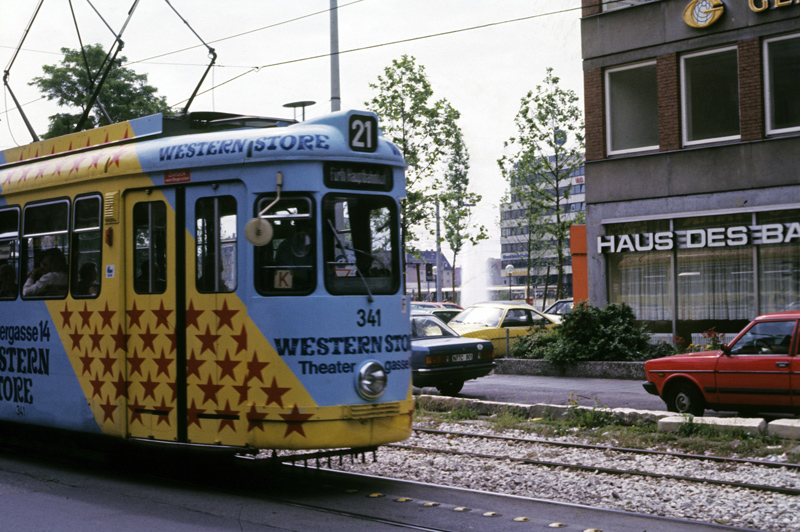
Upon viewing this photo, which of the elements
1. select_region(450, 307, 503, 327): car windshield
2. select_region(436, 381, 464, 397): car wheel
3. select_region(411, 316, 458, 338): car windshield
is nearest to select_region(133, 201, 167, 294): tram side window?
select_region(411, 316, 458, 338): car windshield

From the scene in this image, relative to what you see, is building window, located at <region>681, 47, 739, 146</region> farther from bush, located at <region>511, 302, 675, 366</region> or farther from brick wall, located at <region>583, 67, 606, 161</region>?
bush, located at <region>511, 302, 675, 366</region>

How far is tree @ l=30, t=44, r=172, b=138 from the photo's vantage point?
123 feet

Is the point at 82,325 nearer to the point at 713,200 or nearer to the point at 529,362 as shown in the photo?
the point at 529,362

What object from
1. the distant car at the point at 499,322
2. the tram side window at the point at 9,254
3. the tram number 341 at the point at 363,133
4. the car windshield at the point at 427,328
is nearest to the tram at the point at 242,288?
the tram number 341 at the point at 363,133

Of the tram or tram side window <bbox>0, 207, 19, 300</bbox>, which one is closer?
the tram

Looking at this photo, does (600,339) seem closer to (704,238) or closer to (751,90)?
(704,238)

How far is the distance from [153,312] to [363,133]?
8.26 feet

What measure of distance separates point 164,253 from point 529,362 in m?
12.8

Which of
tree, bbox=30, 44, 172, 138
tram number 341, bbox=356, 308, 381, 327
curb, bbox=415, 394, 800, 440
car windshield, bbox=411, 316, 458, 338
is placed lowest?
curb, bbox=415, 394, 800, 440

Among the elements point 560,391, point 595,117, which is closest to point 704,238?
point 595,117

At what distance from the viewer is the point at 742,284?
19766 mm

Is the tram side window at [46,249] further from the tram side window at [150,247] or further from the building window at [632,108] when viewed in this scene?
the building window at [632,108]

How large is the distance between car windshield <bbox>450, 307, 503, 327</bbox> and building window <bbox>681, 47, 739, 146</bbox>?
20.1 feet

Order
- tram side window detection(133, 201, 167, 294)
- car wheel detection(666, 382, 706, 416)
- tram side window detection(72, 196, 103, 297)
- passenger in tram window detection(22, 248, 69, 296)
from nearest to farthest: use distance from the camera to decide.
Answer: tram side window detection(133, 201, 167, 294)
tram side window detection(72, 196, 103, 297)
passenger in tram window detection(22, 248, 69, 296)
car wheel detection(666, 382, 706, 416)
